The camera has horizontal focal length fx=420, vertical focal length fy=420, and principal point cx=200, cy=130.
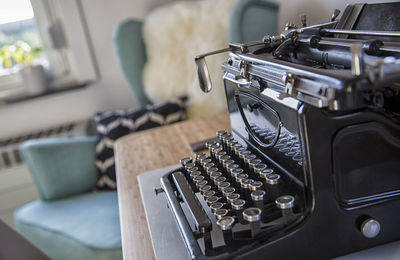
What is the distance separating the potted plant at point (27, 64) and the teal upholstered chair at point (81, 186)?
25.0 inches

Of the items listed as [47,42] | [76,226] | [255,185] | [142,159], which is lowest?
[76,226]

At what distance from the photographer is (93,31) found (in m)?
2.56

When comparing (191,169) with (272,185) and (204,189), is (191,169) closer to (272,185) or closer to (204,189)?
(204,189)

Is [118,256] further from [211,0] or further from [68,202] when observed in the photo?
[211,0]

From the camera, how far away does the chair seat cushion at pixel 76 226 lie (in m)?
1.50

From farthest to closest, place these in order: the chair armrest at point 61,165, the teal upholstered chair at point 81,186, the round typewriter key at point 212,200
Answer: the chair armrest at point 61,165 → the teal upholstered chair at point 81,186 → the round typewriter key at point 212,200

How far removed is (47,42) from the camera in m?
2.71

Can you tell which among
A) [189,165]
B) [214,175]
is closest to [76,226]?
[189,165]

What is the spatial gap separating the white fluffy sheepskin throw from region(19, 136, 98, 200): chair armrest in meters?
0.51

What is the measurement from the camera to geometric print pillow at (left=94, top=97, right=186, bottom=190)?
207cm

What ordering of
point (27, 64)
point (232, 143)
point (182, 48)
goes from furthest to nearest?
point (27, 64) → point (182, 48) → point (232, 143)

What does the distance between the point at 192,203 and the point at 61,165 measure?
1.42 meters

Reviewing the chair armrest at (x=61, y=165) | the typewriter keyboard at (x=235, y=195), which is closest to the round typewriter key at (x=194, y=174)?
the typewriter keyboard at (x=235, y=195)

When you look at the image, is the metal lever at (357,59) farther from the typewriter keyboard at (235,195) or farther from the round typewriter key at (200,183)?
the round typewriter key at (200,183)
